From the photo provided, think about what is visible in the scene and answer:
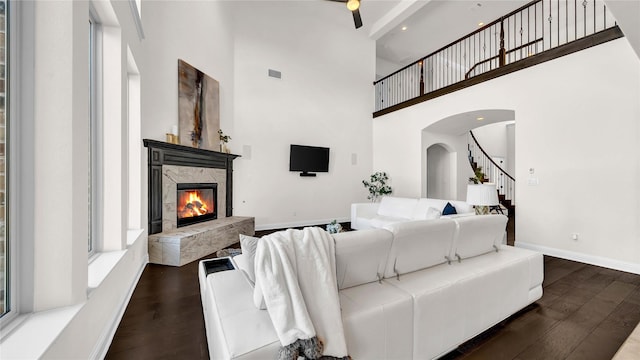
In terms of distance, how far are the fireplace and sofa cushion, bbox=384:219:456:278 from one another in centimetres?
356

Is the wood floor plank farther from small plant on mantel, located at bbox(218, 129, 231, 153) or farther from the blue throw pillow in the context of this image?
small plant on mantel, located at bbox(218, 129, 231, 153)

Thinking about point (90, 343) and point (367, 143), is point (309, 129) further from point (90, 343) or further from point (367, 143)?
point (90, 343)

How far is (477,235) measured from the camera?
89.7 inches

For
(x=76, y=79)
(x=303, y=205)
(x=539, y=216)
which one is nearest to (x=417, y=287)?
(x=76, y=79)

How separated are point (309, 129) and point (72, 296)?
5.68 m

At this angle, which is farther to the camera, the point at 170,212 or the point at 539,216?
the point at 539,216

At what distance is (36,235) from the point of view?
1.33m

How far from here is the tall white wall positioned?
586 cm

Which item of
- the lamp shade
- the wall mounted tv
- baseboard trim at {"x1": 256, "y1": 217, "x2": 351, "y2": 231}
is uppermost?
the wall mounted tv

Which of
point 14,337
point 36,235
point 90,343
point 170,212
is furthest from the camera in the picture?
point 170,212

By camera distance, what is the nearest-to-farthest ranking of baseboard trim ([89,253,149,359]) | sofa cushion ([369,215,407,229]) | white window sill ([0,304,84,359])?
white window sill ([0,304,84,359])
baseboard trim ([89,253,149,359])
sofa cushion ([369,215,407,229])

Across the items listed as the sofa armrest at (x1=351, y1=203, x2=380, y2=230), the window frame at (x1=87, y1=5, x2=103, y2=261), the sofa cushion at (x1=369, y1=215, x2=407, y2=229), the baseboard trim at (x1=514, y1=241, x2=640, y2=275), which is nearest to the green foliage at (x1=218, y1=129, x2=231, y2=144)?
the window frame at (x1=87, y1=5, x2=103, y2=261)

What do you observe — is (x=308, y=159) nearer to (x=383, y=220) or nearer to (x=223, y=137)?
(x=223, y=137)

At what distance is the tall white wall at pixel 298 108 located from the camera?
586 cm
